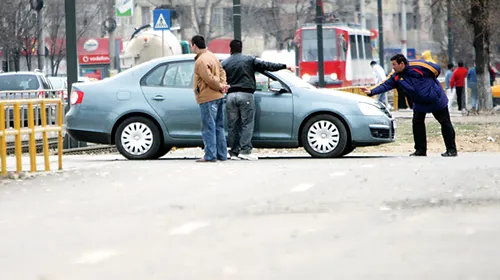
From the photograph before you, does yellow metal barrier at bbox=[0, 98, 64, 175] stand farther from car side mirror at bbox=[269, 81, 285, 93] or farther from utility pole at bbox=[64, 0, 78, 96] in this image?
utility pole at bbox=[64, 0, 78, 96]

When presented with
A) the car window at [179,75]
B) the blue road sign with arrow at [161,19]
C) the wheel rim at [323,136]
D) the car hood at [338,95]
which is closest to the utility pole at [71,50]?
the car window at [179,75]

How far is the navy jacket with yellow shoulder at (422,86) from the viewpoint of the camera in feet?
63.6

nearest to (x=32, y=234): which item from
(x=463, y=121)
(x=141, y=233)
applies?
(x=141, y=233)

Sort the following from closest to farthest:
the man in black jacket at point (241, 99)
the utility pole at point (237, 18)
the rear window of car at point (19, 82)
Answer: the man in black jacket at point (241, 99) < the utility pole at point (237, 18) < the rear window of car at point (19, 82)

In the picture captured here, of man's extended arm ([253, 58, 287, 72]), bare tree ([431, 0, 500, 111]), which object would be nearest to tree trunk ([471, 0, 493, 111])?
bare tree ([431, 0, 500, 111])

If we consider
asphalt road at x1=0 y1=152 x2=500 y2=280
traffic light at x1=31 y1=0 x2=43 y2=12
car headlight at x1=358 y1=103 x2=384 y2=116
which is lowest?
asphalt road at x1=0 y1=152 x2=500 y2=280

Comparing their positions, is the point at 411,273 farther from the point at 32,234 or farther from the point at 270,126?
the point at 270,126

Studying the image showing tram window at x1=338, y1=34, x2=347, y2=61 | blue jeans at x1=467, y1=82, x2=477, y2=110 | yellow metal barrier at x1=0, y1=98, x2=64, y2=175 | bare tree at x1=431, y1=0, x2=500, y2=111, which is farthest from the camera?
tram window at x1=338, y1=34, x2=347, y2=61

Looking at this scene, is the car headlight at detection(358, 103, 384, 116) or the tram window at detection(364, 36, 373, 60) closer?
the car headlight at detection(358, 103, 384, 116)

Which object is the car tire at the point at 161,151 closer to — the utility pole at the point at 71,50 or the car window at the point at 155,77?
the car window at the point at 155,77

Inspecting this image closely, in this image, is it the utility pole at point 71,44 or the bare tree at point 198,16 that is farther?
the bare tree at point 198,16

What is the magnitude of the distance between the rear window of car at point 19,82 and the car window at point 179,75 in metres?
17.2

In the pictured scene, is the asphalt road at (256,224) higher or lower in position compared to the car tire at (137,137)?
lower

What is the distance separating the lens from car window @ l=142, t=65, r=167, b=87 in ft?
61.4
